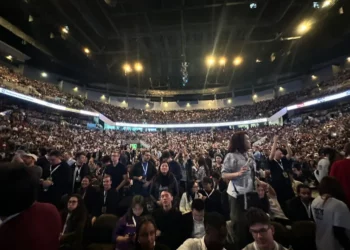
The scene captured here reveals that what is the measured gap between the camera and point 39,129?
750 inches

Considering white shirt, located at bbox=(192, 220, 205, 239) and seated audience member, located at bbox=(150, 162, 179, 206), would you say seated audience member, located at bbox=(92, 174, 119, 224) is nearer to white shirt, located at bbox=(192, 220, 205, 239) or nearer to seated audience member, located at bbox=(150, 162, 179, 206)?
seated audience member, located at bbox=(150, 162, 179, 206)

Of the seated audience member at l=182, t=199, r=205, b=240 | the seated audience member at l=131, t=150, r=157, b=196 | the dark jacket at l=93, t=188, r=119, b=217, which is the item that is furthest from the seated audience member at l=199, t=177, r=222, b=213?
the dark jacket at l=93, t=188, r=119, b=217

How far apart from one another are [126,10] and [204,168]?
1465cm

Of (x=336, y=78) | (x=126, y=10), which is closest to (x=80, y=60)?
(x=126, y=10)

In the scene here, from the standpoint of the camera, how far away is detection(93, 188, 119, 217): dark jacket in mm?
4152

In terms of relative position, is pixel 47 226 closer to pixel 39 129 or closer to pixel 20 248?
pixel 20 248

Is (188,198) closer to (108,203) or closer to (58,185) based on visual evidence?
(108,203)

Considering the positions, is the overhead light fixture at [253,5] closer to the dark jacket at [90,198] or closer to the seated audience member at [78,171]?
the seated audience member at [78,171]

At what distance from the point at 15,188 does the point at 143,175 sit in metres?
4.40

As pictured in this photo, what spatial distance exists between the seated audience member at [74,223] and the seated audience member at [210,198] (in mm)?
2395

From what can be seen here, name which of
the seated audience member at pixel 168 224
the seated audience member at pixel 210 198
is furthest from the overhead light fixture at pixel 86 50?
the seated audience member at pixel 168 224

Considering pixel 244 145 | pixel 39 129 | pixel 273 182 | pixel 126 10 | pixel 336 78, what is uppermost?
pixel 126 10

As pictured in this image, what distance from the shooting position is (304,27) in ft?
59.7

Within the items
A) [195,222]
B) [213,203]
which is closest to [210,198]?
[213,203]
